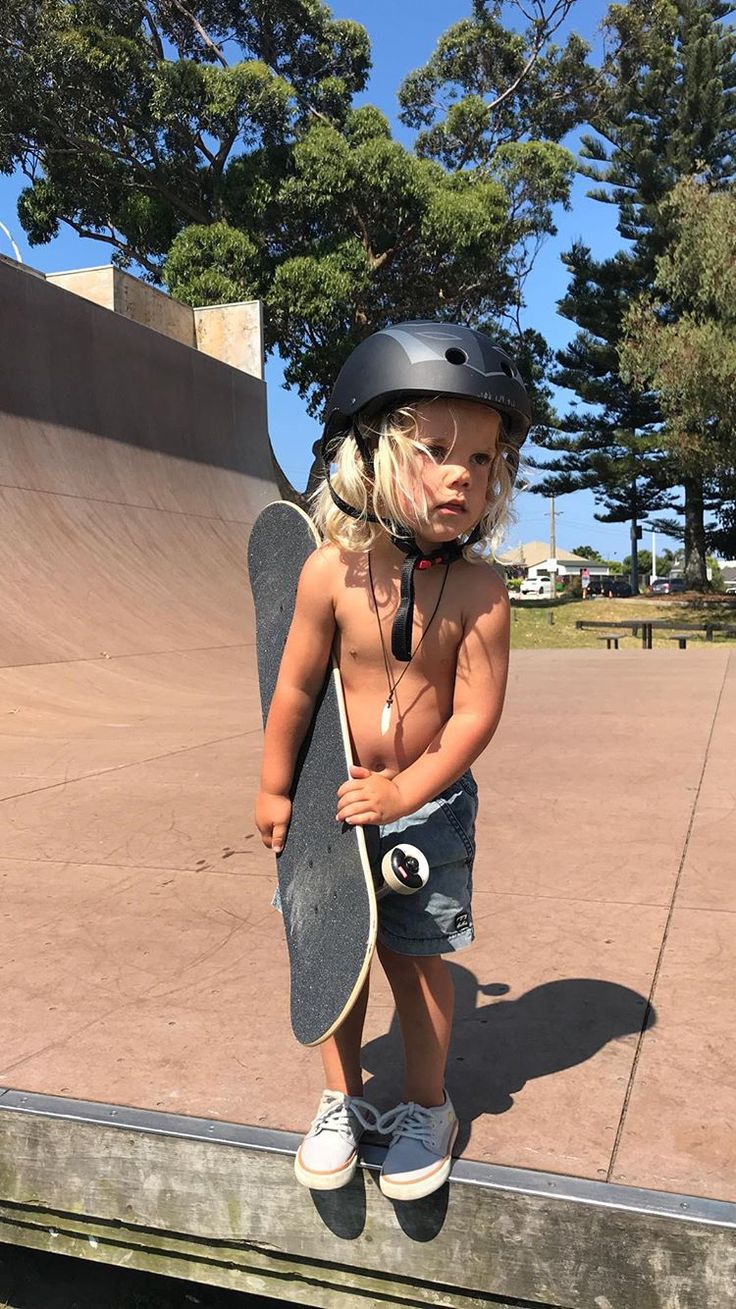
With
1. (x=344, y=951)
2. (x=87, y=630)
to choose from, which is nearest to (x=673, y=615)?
(x=87, y=630)

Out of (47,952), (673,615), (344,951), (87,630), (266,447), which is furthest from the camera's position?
(673,615)

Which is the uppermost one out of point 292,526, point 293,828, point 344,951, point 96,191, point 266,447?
point 96,191

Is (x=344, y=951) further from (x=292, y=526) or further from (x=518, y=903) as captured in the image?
(x=518, y=903)

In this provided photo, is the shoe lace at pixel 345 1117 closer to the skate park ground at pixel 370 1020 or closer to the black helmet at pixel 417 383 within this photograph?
the skate park ground at pixel 370 1020

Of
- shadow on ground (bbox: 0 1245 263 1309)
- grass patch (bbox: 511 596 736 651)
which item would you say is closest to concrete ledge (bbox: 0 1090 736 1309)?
shadow on ground (bbox: 0 1245 263 1309)

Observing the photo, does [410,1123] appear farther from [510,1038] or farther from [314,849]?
[510,1038]

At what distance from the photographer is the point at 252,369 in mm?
17969

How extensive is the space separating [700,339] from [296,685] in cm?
2126

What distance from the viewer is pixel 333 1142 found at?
60.1 inches

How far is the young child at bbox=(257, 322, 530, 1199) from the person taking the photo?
154cm

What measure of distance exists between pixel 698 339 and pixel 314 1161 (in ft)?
71.1

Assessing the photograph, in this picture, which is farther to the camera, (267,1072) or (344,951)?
(267,1072)

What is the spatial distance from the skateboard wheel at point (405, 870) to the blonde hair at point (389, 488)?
49 cm

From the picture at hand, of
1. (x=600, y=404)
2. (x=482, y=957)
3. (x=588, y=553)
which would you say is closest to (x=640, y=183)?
(x=600, y=404)
